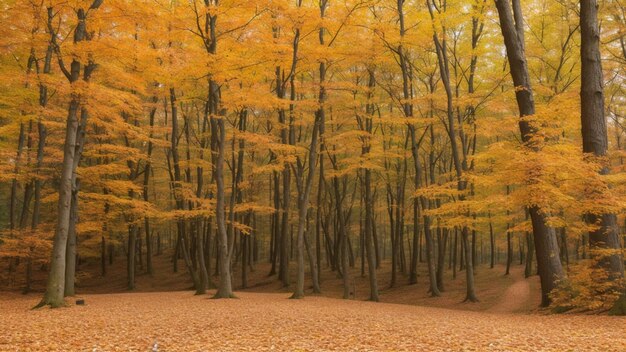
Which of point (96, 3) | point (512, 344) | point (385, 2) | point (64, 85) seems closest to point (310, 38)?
point (385, 2)

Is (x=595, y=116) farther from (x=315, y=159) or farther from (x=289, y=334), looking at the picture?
(x=315, y=159)

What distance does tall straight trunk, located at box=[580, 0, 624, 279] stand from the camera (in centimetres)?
1081

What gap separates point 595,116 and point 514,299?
10455 mm

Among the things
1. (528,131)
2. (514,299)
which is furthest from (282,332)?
(514,299)

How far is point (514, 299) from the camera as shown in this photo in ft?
62.1

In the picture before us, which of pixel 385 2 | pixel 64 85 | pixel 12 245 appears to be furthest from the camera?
pixel 385 2

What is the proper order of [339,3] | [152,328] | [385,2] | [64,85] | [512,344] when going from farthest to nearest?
1. [385,2]
2. [339,3]
3. [64,85]
4. [152,328]
5. [512,344]

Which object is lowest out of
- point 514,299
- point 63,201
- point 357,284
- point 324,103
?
point 357,284

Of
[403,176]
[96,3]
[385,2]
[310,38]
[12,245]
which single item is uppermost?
[385,2]

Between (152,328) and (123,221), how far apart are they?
19488 millimetres

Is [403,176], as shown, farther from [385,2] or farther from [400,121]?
[385,2]

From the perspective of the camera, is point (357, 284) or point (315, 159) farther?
point (357, 284)

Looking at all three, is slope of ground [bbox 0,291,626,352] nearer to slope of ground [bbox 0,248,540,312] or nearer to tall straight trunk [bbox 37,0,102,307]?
tall straight trunk [bbox 37,0,102,307]

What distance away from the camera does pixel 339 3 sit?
57.6 ft
